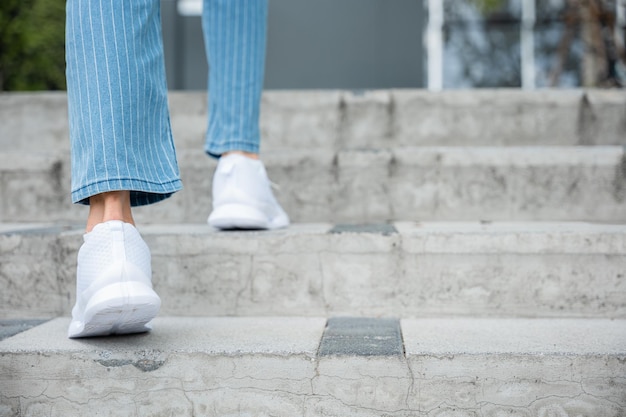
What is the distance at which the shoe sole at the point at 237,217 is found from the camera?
1.31 m

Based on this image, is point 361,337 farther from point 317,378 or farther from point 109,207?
point 109,207

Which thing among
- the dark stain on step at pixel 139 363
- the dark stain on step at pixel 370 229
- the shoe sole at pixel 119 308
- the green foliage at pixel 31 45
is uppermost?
the green foliage at pixel 31 45

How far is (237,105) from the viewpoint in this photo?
1383 mm

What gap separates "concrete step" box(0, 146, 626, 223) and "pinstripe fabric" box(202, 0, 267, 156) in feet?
0.70

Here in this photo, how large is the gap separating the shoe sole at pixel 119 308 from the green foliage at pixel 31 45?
2.26 metres

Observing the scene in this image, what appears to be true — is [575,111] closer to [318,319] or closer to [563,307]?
[563,307]

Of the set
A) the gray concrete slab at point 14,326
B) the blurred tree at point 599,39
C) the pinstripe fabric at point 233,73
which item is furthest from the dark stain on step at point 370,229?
the blurred tree at point 599,39

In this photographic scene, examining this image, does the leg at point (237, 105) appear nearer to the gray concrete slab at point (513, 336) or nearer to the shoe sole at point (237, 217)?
the shoe sole at point (237, 217)

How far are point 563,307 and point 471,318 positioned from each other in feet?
0.57

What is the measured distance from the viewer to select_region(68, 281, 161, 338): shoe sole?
0.92 meters

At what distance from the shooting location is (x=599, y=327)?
111 cm

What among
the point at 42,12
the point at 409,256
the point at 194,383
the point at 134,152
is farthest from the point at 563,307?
the point at 42,12

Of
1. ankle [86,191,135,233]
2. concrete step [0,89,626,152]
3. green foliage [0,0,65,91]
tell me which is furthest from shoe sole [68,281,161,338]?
green foliage [0,0,65,91]

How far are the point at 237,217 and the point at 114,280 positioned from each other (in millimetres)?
413
